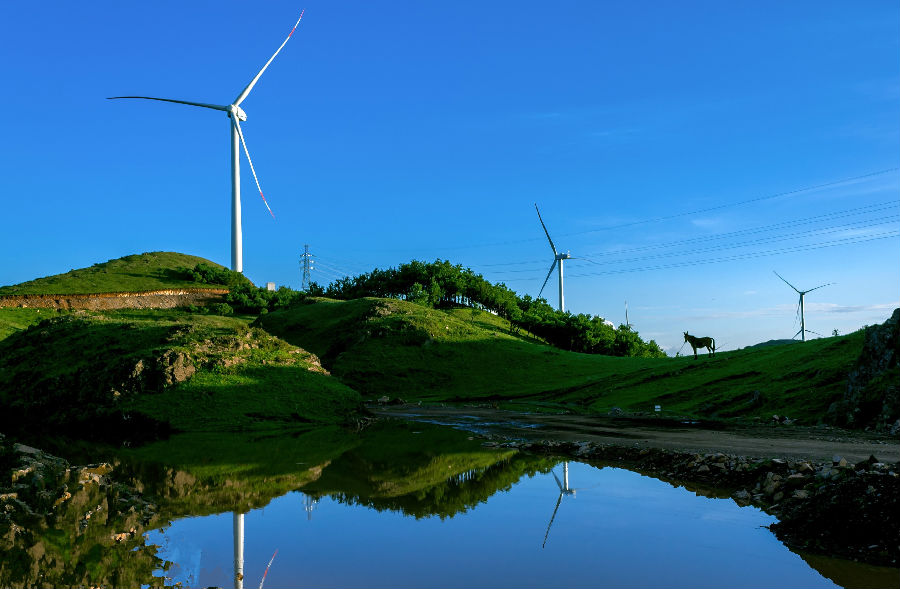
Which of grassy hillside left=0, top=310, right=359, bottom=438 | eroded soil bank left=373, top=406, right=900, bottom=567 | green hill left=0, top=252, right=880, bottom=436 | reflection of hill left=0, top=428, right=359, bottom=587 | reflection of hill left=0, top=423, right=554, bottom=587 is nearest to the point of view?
reflection of hill left=0, top=428, right=359, bottom=587

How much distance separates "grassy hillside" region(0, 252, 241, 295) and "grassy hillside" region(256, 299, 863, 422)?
37131mm

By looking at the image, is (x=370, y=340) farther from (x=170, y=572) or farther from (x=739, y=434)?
(x=170, y=572)

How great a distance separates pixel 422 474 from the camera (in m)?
19.4

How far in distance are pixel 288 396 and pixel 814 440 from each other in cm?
2482

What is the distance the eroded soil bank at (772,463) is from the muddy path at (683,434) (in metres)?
0.03

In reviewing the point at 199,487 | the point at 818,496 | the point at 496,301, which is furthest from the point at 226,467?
the point at 496,301

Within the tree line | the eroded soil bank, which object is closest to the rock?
the eroded soil bank

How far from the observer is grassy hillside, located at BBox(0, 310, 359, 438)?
3328 centimetres

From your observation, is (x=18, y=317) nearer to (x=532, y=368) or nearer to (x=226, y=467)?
(x=532, y=368)

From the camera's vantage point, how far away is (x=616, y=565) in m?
10.8

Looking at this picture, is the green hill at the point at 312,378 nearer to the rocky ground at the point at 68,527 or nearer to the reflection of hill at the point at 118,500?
the reflection of hill at the point at 118,500

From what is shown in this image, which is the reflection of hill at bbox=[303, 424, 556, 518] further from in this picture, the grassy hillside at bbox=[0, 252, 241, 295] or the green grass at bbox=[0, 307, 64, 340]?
the grassy hillside at bbox=[0, 252, 241, 295]

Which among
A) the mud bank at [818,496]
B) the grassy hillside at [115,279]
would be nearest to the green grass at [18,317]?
the grassy hillside at [115,279]

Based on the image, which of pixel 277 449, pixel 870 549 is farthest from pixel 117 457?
pixel 870 549
